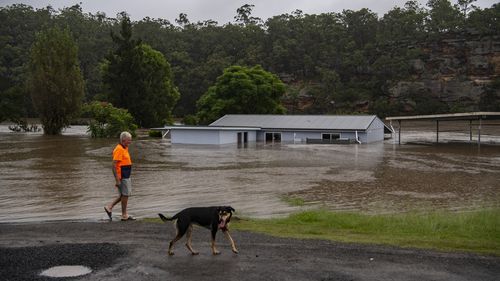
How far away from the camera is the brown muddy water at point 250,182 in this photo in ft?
53.5

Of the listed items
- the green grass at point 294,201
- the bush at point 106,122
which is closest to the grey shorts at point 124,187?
the green grass at point 294,201

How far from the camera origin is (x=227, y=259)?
859 cm

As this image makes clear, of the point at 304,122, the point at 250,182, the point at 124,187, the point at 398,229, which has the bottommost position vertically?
the point at 250,182

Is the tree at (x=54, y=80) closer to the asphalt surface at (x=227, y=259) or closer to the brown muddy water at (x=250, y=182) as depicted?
the brown muddy water at (x=250, y=182)

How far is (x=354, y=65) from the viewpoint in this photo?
117 meters

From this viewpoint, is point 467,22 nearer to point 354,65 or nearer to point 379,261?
point 354,65

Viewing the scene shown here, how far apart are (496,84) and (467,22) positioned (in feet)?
82.1

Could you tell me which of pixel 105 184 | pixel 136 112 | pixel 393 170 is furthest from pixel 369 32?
pixel 105 184

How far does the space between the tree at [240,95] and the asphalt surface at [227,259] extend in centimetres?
5463

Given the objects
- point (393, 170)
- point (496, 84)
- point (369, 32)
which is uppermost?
point (369, 32)

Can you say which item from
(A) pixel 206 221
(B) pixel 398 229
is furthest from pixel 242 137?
(A) pixel 206 221

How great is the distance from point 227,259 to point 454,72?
368ft

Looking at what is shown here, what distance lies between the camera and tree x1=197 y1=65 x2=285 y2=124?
2547 inches

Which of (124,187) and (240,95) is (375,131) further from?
(124,187)
